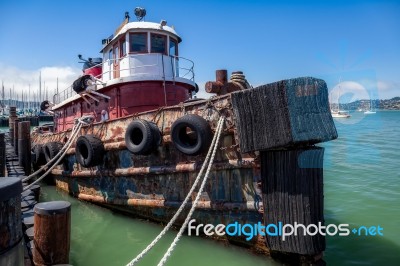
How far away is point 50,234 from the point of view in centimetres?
418

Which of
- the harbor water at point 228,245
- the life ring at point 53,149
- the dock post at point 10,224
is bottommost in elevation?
the harbor water at point 228,245

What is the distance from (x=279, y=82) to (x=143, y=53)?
5.43m

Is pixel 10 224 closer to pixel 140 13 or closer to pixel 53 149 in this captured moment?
pixel 53 149

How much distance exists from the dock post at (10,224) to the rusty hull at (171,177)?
11.5 feet

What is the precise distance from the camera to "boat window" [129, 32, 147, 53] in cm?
890

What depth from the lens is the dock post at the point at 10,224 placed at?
2121mm

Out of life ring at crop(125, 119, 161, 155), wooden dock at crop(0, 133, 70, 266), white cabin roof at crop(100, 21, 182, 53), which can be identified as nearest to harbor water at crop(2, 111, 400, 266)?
wooden dock at crop(0, 133, 70, 266)

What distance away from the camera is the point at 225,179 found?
17.8ft

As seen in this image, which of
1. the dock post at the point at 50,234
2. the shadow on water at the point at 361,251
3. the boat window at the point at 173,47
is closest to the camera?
the dock post at the point at 50,234

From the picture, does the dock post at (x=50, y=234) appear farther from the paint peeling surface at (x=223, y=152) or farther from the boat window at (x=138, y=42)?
the boat window at (x=138, y=42)

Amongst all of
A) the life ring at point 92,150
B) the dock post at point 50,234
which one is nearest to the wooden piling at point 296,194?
the dock post at point 50,234

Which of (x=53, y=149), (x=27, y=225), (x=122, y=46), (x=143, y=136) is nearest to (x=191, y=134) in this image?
(x=143, y=136)

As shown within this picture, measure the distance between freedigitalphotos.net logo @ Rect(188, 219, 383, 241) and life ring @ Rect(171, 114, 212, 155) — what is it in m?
1.42

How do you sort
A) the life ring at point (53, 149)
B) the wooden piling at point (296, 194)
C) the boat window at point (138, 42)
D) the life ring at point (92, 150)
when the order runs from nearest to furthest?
the wooden piling at point (296, 194)
the life ring at point (92, 150)
the boat window at point (138, 42)
the life ring at point (53, 149)
